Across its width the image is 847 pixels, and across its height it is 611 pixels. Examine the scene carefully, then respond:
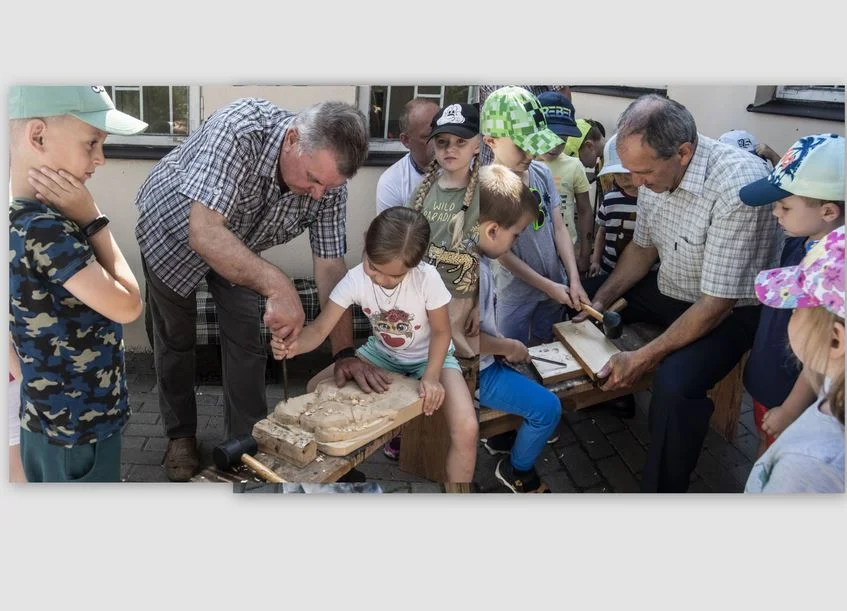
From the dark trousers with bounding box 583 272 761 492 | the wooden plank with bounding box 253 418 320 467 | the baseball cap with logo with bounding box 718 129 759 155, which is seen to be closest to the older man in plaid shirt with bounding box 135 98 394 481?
the wooden plank with bounding box 253 418 320 467

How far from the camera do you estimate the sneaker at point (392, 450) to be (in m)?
3.31

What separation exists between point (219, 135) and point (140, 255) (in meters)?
0.63

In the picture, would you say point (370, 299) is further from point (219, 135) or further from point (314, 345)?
point (219, 135)

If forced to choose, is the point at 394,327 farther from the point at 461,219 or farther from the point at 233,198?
the point at 233,198

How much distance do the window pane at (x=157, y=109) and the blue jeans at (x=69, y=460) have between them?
4.20 ft

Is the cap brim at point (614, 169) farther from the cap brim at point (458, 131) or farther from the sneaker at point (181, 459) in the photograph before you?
the sneaker at point (181, 459)

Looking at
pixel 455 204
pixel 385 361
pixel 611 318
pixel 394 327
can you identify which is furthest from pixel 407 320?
pixel 611 318

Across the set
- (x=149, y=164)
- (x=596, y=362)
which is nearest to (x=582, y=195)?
(x=596, y=362)

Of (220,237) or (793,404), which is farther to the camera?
(793,404)

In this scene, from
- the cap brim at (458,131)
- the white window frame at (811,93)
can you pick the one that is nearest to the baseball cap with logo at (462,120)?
the cap brim at (458,131)

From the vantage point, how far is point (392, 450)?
332cm

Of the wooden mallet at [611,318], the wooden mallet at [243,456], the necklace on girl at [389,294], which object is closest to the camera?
the wooden mallet at [243,456]

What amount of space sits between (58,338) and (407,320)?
137 centimetres

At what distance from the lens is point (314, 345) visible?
119 inches
